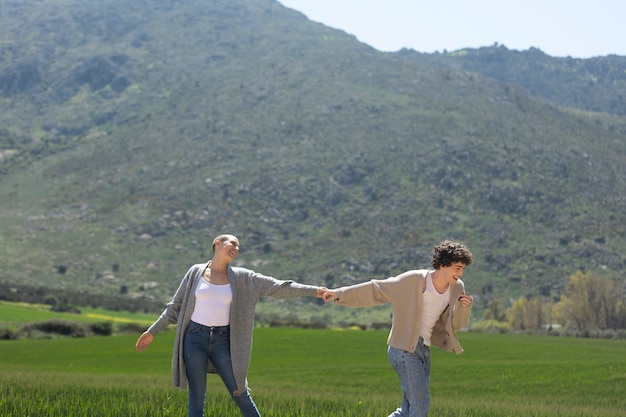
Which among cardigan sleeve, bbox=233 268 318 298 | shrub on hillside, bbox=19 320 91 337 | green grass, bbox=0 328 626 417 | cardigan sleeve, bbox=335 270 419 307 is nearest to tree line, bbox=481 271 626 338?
green grass, bbox=0 328 626 417

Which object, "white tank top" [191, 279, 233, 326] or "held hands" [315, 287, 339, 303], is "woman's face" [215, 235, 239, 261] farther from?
"held hands" [315, 287, 339, 303]

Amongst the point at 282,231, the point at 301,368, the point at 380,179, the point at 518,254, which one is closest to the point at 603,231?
the point at 518,254

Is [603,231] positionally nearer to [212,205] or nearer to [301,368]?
[212,205]

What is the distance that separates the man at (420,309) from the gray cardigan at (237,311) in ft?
2.39

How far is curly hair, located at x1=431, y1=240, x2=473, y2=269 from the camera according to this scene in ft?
32.0

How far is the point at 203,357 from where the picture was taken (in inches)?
387

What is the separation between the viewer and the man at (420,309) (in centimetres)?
977

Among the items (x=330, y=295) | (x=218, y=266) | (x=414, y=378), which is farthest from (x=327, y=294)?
(x=414, y=378)

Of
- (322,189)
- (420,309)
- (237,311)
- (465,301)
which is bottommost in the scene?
(237,311)

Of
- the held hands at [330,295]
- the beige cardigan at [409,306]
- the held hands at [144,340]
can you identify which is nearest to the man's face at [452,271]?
the beige cardigan at [409,306]

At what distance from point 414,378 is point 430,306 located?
34.7 inches

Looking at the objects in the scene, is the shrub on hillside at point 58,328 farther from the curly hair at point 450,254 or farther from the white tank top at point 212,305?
the curly hair at point 450,254

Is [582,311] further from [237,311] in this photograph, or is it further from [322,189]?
[237,311]

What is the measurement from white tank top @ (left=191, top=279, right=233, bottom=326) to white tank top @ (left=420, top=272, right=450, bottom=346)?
2.22 m
